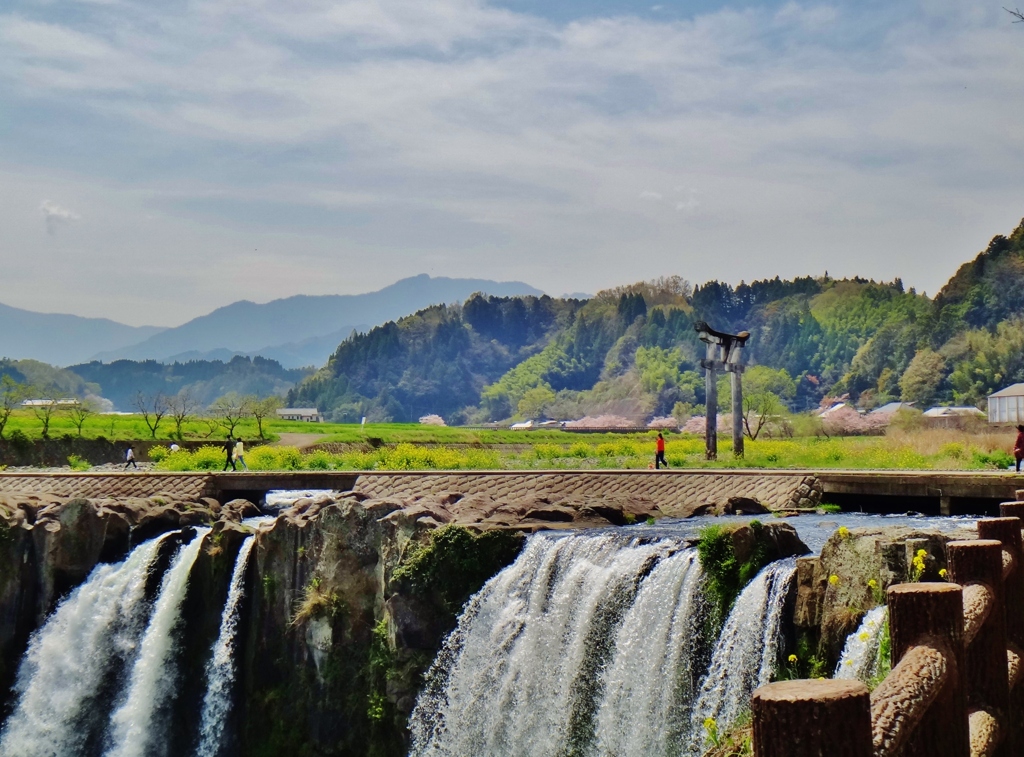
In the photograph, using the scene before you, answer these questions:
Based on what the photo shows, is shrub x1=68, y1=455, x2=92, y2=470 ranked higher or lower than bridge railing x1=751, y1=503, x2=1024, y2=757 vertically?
lower

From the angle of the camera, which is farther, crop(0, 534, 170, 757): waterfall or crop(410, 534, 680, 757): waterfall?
crop(0, 534, 170, 757): waterfall

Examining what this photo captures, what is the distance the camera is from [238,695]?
2097 cm

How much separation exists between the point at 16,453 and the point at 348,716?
32446mm

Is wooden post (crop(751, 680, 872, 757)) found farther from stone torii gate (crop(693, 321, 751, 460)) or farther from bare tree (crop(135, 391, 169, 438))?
bare tree (crop(135, 391, 169, 438))

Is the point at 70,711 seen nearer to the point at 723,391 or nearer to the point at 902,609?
the point at 902,609

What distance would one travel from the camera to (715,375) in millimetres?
35375

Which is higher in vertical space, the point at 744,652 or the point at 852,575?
the point at 852,575

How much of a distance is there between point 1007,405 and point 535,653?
227 feet

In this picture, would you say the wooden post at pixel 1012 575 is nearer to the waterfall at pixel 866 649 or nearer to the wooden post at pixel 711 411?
the waterfall at pixel 866 649

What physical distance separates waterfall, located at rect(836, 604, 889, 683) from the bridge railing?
3.89 m

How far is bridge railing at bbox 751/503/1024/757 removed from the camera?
268 cm

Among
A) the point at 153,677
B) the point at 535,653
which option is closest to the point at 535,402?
the point at 153,677

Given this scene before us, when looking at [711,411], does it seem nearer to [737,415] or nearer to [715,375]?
[737,415]

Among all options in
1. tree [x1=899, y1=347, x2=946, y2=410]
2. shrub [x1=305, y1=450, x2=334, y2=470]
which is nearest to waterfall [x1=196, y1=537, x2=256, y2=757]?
shrub [x1=305, y1=450, x2=334, y2=470]
